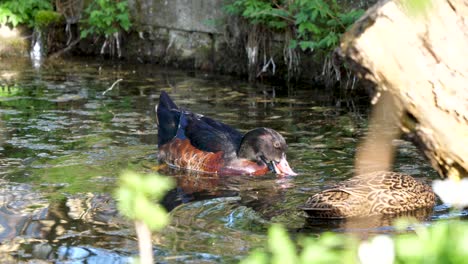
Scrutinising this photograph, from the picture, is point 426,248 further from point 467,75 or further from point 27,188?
point 27,188

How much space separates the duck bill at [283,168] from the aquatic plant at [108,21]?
7681 millimetres

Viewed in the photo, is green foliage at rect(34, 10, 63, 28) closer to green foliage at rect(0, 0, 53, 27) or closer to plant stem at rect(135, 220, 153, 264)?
green foliage at rect(0, 0, 53, 27)

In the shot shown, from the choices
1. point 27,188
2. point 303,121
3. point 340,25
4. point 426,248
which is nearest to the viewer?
point 426,248

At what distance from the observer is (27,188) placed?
708 cm

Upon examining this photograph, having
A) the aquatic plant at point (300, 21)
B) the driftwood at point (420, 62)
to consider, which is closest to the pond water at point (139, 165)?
the aquatic plant at point (300, 21)

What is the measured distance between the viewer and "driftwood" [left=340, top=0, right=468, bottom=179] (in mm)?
3660

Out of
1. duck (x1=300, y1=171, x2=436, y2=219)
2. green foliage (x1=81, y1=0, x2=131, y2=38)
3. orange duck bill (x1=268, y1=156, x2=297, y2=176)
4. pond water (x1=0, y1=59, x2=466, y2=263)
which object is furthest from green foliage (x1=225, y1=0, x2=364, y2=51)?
duck (x1=300, y1=171, x2=436, y2=219)

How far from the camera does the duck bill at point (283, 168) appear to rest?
7.69 meters

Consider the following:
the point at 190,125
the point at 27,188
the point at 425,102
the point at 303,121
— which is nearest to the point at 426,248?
the point at 425,102

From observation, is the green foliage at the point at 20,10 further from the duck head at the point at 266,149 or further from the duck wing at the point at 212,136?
the duck head at the point at 266,149

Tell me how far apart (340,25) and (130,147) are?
4316 mm

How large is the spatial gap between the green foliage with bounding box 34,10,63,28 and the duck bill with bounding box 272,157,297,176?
9.24 metres

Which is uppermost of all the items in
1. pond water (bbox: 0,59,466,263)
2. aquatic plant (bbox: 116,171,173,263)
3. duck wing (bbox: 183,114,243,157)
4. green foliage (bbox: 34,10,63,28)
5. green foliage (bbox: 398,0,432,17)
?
green foliage (bbox: 398,0,432,17)

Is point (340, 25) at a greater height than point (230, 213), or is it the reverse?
point (340, 25)
